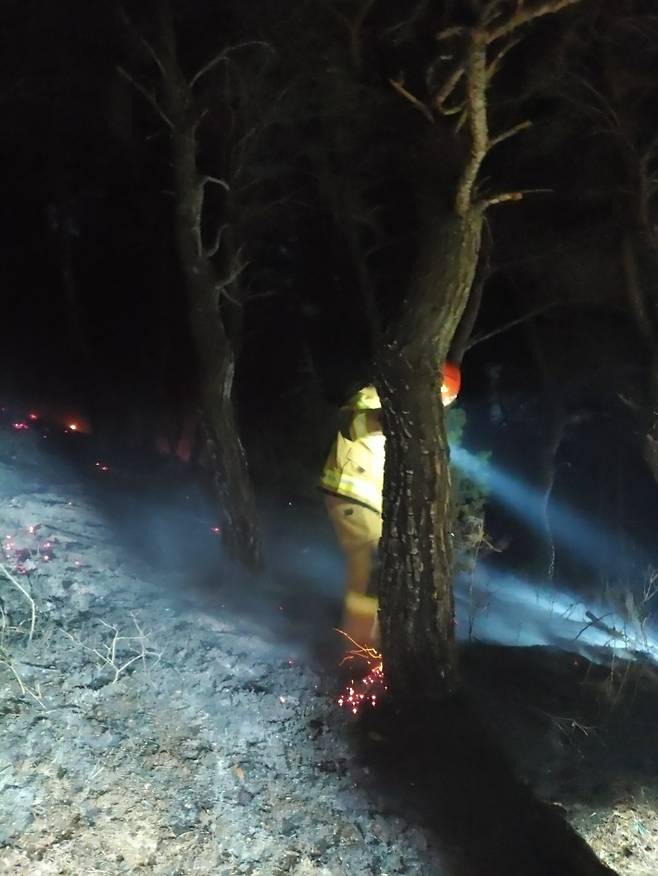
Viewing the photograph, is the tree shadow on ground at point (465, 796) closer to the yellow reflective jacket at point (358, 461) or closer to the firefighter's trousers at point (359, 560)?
the firefighter's trousers at point (359, 560)

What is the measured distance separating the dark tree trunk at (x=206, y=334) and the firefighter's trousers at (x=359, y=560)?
5.62ft

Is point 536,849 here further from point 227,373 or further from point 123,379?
point 123,379

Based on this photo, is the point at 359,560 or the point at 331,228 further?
the point at 331,228

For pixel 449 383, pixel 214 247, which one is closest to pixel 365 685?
pixel 449 383

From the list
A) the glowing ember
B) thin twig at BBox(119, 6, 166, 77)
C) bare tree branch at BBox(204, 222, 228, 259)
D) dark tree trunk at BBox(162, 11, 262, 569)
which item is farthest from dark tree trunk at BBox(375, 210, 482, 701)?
thin twig at BBox(119, 6, 166, 77)

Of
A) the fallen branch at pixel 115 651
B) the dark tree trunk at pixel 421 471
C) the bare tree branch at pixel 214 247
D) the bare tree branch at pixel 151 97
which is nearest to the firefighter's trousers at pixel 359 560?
the dark tree trunk at pixel 421 471

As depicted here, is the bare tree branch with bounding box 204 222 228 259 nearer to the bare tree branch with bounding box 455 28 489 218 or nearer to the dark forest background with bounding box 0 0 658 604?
the dark forest background with bounding box 0 0 658 604

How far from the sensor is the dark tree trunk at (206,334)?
6.12 metres

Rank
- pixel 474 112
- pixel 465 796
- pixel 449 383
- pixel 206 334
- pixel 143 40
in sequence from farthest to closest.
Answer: pixel 206 334 < pixel 143 40 < pixel 449 383 < pixel 474 112 < pixel 465 796

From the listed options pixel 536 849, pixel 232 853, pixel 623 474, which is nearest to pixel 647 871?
pixel 536 849

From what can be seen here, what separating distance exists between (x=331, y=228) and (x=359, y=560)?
19.7ft

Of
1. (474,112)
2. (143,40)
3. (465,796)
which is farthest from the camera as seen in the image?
(143,40)

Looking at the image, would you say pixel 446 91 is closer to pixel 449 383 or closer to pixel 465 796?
pixel 449 383

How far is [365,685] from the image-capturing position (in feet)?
14.0
